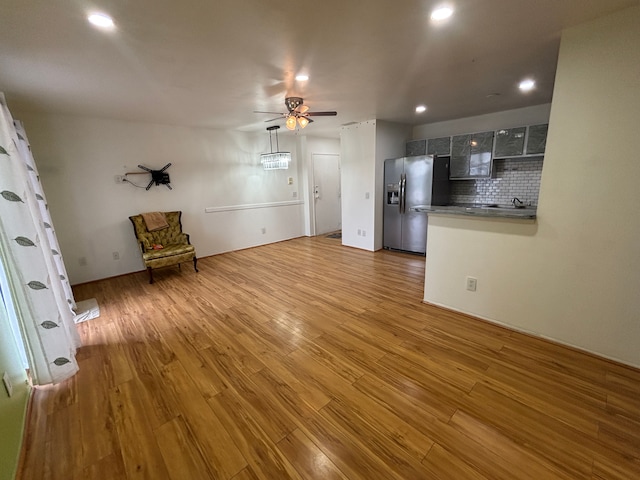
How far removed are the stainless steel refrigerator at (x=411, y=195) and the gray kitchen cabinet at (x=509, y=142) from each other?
754 mm

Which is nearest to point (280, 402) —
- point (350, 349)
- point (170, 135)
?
point (350, 349)

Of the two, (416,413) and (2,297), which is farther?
(2,297)

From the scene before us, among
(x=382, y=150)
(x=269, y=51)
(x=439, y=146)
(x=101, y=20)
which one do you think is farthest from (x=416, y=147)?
(x=101, y=20)

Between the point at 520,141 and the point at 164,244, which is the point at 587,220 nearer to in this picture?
the point at 520,141

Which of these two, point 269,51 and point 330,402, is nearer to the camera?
point 330,402

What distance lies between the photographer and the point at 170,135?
4.49 m

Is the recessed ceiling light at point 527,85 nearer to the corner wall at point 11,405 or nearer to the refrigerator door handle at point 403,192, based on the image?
the refrigerator door handle at point 403,192

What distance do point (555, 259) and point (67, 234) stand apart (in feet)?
18.9

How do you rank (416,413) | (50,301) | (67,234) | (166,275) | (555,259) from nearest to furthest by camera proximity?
1. (416,413)
2. (50,301)
3. (555,259)
4. (67,234)
5. (166,275)

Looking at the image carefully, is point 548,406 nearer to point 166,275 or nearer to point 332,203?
point 166,275

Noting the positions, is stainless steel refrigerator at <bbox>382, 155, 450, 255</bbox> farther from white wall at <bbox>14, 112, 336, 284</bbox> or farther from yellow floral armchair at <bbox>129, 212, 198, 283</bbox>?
yellow floral armchair at <bbox>129, 212, 198, 283</bbox>

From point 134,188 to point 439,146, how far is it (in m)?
5.19

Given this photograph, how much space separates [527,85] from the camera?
3.03 meters

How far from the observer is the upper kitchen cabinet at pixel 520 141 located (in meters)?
3.73
